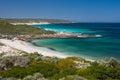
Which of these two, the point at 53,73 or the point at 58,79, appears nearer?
the point at 58,79

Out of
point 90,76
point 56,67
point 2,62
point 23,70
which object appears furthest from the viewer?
point 2,62

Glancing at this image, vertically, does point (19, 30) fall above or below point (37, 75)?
below

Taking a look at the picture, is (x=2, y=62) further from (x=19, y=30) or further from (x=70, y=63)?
(x=19, y=30)

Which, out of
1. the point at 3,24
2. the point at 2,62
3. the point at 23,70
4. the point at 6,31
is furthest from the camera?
the point at 3,24

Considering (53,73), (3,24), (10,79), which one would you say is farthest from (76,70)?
(3,24)

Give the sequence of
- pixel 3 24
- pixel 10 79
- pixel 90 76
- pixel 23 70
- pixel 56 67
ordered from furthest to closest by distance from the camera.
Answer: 1. pixel 3 24
2. pixel 56 67
3. pixel 23 70
4. pixel 90 76
5. pixel 10 79

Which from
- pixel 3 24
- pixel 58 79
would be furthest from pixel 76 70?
pixel 3 24

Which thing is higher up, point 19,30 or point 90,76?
point 90,76

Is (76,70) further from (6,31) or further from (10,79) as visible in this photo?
(6,31)

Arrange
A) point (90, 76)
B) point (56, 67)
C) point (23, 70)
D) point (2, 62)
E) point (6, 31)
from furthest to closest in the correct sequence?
point (6, 31), point (2, 62), point (56, 67), point (23, 70), point (90, 76)
